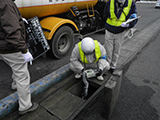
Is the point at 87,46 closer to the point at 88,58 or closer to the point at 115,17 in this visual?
the point at 88,58

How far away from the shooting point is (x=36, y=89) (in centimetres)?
238

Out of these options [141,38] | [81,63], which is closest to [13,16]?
[81,63]

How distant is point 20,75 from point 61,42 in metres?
2.26

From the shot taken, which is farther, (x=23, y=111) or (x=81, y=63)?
(x=81, y=63)

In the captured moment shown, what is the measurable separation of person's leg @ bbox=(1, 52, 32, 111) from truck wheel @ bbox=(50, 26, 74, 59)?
1706mm

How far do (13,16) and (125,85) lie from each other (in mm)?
2630

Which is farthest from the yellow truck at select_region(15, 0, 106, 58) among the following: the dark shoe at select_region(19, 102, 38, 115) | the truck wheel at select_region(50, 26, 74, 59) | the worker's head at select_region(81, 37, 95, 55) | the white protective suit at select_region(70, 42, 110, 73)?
the dark shoe at select_region(19, 102, 38, 115)

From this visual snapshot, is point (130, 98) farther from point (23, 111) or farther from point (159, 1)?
point (159, 1)

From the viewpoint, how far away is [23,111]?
1.95 m

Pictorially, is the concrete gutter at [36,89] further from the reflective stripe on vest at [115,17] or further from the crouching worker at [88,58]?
the reflective stripe on vest at [115,17]

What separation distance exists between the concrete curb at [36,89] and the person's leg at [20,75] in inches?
9.6

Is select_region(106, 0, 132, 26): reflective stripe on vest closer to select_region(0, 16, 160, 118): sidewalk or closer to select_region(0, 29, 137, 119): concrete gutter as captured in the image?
select_region(0, 16, 160, 118): sidewalk

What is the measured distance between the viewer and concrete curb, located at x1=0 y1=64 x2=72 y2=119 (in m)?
Result: 1.98

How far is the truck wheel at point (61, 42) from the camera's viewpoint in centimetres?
347
